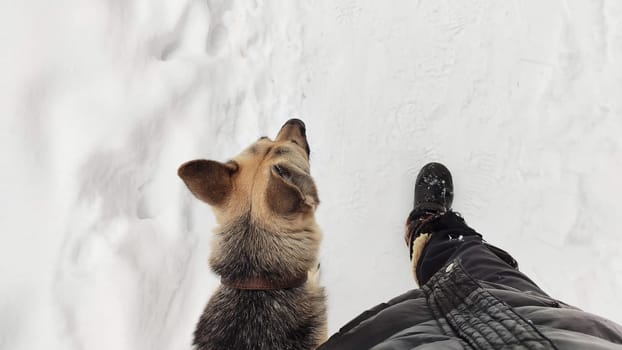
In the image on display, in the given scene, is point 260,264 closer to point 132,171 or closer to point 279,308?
point 279,308

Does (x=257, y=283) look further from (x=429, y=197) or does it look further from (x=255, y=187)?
(x=429, y=197)

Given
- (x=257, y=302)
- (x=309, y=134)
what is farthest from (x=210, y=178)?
(x=309, y=134)

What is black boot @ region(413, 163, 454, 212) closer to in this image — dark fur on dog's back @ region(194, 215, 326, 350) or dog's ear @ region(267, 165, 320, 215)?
dog's ear @ region(267, 165, 320, 215)

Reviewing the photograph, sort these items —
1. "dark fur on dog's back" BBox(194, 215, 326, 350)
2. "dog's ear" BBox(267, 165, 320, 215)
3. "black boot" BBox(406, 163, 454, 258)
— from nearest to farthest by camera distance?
"dog's ear" BBox(267, 165, 320, 215) → "dark fur on dog's back" BBox(194, 215, 326, 350) → "black boot" BBox(406, 163, 454, 258)

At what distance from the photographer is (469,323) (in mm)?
1578

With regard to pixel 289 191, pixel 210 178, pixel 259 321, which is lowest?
pixel 259 321

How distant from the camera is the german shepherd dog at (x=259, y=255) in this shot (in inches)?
96.6

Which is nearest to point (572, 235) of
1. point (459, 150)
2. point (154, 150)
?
point (459, 150)

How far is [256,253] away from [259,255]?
2cm

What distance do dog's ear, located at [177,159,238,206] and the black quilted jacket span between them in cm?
118

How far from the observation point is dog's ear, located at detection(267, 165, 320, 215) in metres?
2.35

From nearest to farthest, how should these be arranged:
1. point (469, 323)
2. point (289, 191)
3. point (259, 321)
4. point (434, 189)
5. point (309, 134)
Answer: point (469, 323) < point (289, 191) < point (259, 321) < point (434, 189) < point (309, 134)

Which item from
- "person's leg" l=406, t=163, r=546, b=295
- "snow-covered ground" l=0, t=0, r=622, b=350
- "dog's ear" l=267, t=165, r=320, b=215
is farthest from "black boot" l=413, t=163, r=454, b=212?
"dog's ear" l=267, t=165, r=320, b=215

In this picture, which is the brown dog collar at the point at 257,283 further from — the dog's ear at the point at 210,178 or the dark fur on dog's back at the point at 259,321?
the dog's ear at the point at 210,178
